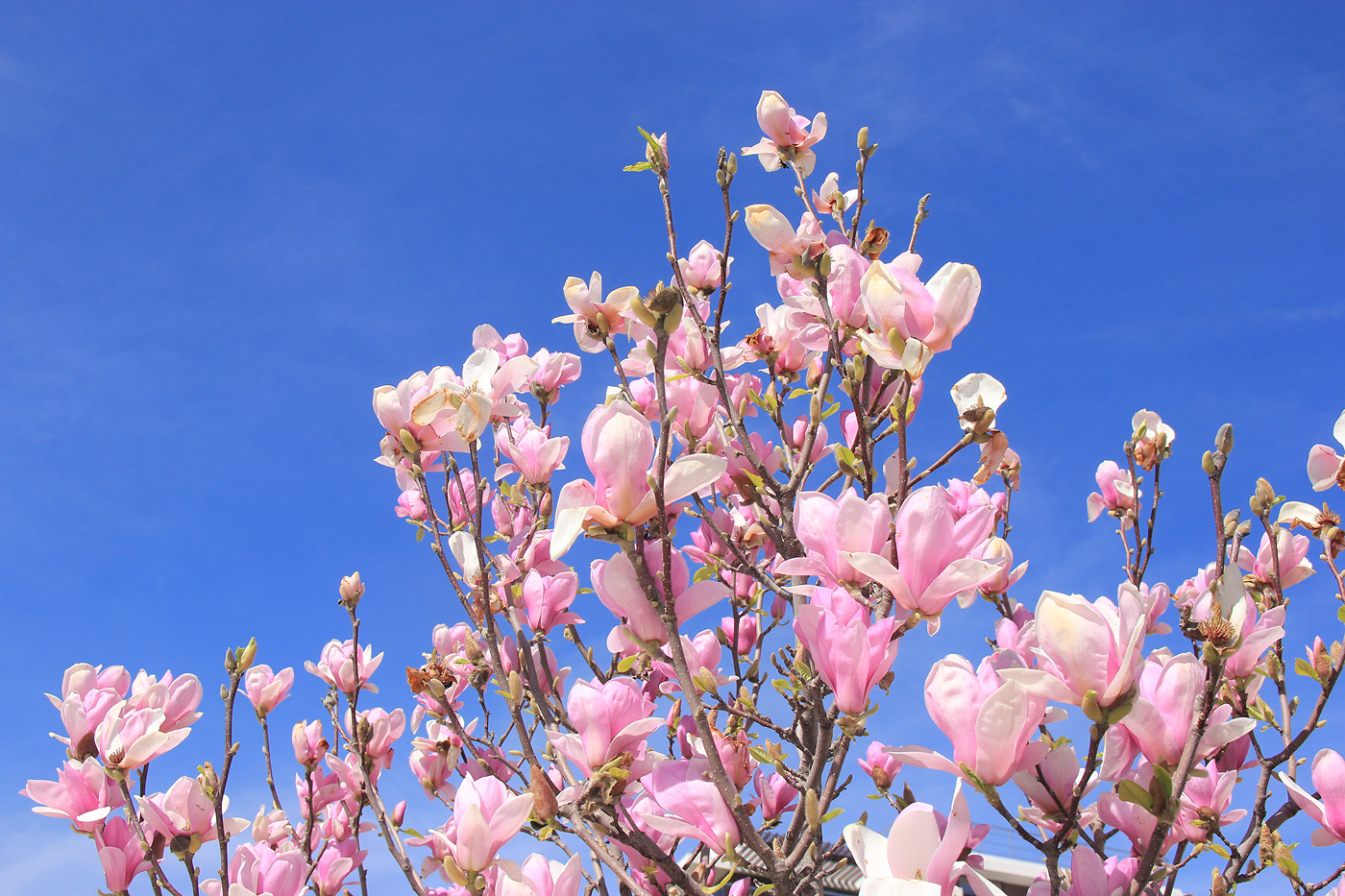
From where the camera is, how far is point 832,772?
1460 millimetres

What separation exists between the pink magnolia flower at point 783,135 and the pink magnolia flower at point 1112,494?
1725 mm

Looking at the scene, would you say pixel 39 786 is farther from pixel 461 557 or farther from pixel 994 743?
pixel 994 743

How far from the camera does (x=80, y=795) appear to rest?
7.62 feet

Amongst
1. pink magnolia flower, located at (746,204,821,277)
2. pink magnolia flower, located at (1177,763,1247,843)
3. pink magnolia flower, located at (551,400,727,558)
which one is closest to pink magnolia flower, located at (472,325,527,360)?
pink magnolia flower, located at (746,204,821,277)

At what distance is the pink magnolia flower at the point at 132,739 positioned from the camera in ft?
7.38

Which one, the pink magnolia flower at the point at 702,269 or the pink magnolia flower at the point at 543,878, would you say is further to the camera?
the pink magnolia flower at the point at 702,269

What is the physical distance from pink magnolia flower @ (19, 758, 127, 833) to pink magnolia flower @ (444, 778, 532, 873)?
4.27 ft

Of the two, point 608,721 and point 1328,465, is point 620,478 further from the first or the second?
point 1328,465

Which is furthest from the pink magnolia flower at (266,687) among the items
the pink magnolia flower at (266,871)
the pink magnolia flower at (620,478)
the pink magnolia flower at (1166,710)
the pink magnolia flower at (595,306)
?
the pink magnolia flower at (1166,710)

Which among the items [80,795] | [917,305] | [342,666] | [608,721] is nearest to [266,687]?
[342,666]

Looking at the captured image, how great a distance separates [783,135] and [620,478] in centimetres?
194

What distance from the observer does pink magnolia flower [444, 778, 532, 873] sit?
1.64 meters

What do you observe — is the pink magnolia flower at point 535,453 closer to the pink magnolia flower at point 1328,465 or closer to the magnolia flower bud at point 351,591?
the magnolia flower bud at point 351,591

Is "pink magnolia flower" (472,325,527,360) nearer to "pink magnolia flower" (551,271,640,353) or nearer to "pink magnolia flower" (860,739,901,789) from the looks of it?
"pink magnolia flower" (551,271,640,353)
